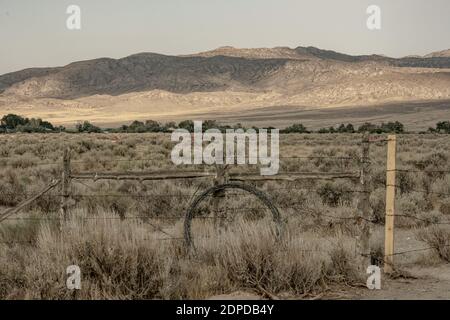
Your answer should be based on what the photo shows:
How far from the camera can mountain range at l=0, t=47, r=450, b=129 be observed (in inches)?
4852

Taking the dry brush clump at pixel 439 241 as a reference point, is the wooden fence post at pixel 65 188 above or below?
above

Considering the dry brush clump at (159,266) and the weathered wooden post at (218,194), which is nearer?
the dry brush clump at (159,266)

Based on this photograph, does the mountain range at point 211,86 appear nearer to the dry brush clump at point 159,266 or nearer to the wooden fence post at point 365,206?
the wooden fence post at point 365,206

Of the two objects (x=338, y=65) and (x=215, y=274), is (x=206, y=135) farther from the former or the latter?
(x=338, y=65)

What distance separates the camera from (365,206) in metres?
9.19

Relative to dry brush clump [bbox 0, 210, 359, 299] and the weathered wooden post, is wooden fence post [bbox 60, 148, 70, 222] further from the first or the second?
the weathered wooden post

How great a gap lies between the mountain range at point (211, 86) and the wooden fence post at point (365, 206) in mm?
103877

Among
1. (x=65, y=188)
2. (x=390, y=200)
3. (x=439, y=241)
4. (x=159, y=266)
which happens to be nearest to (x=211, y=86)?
(x=439, y=241)

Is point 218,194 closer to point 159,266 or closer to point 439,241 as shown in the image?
point 159,266

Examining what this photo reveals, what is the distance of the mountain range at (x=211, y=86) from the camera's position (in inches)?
4852

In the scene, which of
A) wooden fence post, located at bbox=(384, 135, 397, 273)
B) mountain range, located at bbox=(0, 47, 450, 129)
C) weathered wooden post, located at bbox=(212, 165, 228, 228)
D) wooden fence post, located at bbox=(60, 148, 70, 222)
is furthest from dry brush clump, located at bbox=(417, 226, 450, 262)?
mountain range, located at bbox=(0, 47, 450, 129)

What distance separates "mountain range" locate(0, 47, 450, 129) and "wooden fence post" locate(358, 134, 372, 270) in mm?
103877

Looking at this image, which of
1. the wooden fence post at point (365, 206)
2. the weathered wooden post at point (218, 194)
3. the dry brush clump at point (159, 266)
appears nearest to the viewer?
the dry brush clump at point (159, 266)

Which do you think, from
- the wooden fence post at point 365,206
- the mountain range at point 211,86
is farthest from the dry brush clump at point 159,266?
the mountain range at point 211,86
